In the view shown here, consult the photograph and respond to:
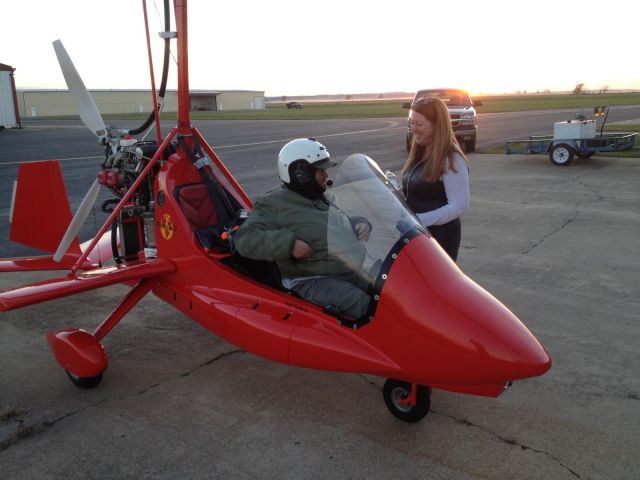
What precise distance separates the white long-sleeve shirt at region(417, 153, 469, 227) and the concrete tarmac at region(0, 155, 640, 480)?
1196mm

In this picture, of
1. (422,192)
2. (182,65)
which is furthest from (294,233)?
(182,65)

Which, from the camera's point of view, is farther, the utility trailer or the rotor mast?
the utility trailer

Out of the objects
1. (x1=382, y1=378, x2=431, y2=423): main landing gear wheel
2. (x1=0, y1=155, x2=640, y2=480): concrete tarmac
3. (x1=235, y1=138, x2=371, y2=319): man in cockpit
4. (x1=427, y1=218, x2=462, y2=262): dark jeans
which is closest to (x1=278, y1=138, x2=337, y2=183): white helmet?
(x1=235, y1=138, x2=371, y2=319): man in cockpit

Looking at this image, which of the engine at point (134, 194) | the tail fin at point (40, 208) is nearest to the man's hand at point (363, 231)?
the engine at point (134, 194)

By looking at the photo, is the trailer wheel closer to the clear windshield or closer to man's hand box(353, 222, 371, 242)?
the clear windshield

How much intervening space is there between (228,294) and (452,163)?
181cm

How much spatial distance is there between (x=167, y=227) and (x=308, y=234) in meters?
1.52

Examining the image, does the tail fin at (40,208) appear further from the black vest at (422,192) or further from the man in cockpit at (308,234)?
the black vest at (422,192)

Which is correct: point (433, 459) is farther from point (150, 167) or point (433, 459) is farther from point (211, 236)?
point (150, 167)

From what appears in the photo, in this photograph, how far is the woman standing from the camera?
12.8 ft

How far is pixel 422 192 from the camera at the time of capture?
13.5 feet

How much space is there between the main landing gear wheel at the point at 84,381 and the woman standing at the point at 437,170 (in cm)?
259

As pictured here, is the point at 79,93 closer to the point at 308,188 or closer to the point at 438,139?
the point at 308,188

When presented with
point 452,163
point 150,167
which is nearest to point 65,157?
point 150,167
